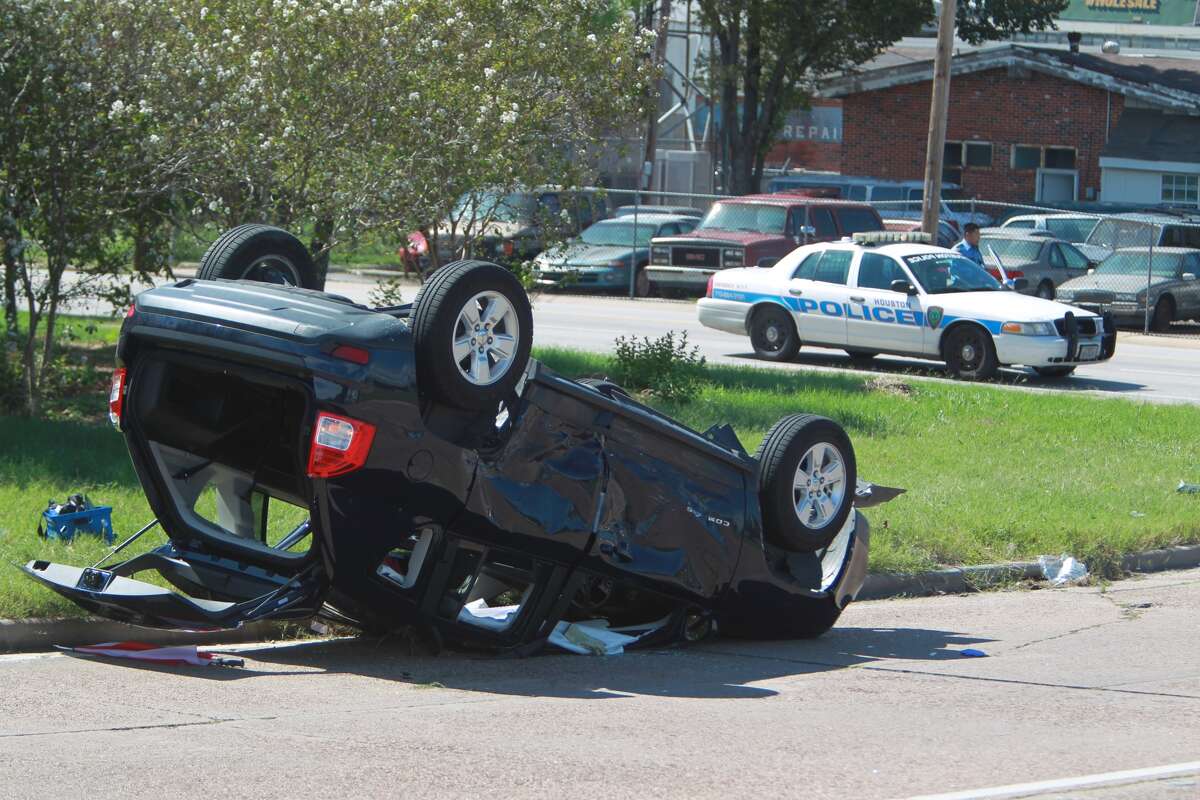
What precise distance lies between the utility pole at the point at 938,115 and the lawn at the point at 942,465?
22.2 ft

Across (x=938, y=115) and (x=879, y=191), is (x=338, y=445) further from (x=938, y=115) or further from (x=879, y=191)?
(x=879, y=191)

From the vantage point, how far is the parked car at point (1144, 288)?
27.3 m

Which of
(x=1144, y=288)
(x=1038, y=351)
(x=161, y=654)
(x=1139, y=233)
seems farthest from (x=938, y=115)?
(x=161, y=654)

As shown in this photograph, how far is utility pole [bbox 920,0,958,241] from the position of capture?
2397cm

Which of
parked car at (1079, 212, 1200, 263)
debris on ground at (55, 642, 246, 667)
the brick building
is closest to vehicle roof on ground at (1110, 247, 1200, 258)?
parked car at (1079, 212, 1200, 263)

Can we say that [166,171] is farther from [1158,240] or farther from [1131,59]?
[1131,59]

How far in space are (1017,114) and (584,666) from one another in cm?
4014

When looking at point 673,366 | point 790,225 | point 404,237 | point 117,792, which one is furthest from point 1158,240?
point 117,792

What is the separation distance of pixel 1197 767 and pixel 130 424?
177 inches

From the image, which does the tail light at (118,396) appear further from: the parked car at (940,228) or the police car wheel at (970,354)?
the parked car at (940,228)

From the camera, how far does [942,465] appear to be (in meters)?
12.9

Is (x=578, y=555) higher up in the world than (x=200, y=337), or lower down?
lower down

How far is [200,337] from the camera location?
6551mm

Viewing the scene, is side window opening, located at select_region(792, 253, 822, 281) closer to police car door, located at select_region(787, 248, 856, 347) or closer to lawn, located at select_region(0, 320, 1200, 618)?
police car door, located at select_region(787, 248, 856, 347)
